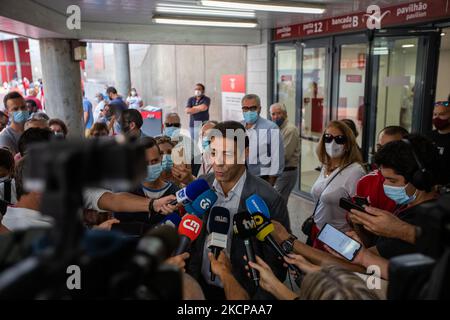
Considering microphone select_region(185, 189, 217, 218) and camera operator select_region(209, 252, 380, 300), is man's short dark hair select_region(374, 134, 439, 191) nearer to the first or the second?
camera operator select_region(209, 252, 380, 300)

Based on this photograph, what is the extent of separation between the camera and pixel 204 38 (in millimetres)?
6457

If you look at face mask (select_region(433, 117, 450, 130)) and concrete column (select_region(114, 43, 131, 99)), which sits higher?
concrete column (select_region(114, 43, 131, 99))

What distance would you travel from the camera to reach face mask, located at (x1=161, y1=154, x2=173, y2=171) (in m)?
3.11

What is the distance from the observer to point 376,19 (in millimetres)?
4691

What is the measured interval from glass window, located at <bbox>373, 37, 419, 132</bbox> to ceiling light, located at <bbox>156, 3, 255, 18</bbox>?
178 centimetres

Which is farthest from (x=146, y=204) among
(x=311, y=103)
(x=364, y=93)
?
(x=311, y=103)

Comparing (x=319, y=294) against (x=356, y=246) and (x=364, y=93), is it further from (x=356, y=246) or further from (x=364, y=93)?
(x=364, y=93)

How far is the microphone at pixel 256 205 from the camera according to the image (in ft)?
6.28

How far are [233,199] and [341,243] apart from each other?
2.10 feet

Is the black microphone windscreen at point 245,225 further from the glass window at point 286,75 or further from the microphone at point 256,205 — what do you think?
the glass window at point 286,75

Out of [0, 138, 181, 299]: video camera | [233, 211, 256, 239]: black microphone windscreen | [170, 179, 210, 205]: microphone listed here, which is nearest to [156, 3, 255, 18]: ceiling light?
[170, 179, 210, 205]: microphone

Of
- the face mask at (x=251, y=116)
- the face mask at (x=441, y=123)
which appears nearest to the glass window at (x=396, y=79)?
the face mask at (x=441, y=123)

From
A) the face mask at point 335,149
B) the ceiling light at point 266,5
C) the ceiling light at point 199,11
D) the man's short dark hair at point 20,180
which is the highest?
the ceiling light at point 199,11

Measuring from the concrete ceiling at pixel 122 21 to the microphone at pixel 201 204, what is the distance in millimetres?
2531
